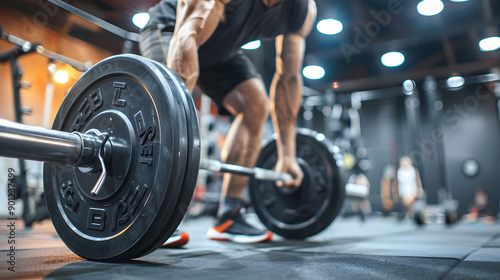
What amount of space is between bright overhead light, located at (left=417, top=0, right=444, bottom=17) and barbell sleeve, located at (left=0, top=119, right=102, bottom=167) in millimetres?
2264

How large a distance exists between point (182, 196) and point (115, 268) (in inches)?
7.7

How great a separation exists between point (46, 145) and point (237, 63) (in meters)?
0.92

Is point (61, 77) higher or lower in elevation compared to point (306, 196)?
higher

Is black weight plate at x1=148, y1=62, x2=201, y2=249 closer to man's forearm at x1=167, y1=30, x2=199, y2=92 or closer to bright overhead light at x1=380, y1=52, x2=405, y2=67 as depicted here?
man's forearm at x1=167, y1=30, x2=199, y2=92

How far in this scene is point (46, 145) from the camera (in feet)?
2.43

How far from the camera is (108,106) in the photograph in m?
0.87

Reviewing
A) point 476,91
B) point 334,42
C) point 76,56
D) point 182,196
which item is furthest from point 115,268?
point 476,91

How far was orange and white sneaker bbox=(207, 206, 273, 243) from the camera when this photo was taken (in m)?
1.48

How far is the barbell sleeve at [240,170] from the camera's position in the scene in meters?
1.23

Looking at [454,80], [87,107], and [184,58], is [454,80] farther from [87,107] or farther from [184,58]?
[87,107]

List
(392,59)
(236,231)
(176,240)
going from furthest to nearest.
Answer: (392,59)
(236,231)
(176,240)

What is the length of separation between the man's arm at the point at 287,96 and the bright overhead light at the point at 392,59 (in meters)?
2.21

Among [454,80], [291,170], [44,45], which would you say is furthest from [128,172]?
[454,80]

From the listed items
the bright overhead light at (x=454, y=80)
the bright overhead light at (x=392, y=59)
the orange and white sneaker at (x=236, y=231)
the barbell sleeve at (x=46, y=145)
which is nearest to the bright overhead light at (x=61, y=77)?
the barbell sleeve at (x=46, y=145)
